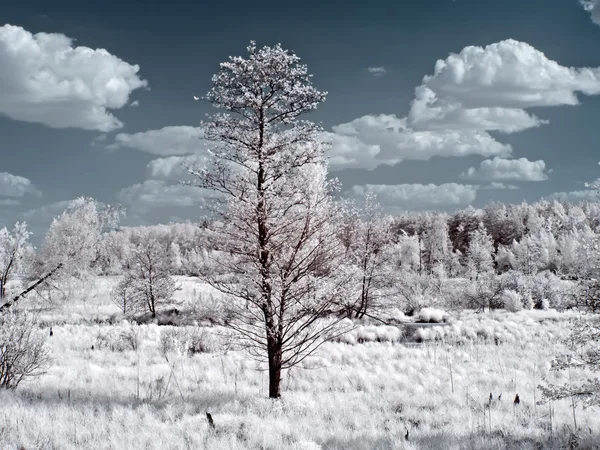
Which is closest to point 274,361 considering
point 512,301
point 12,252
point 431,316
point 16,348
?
point 16,348

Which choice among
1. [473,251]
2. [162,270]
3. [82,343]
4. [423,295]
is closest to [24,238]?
[82,343]

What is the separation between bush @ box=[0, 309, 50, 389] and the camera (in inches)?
425

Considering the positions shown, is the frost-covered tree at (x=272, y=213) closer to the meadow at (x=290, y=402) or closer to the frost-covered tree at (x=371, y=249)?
the meadow at (x=290, y=402)

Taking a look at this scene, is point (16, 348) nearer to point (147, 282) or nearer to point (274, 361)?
point (274, 361)

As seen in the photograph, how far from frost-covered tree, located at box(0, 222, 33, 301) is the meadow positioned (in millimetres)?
3717

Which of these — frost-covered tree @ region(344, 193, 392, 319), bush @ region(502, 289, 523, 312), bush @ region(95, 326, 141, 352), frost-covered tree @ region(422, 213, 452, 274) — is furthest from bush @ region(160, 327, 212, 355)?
frost-covered tree @ region(422, 213, 452, 274)

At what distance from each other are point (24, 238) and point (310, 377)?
1529 centimetres

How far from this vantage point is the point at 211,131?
1082 cm

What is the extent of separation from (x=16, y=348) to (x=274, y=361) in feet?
19.3

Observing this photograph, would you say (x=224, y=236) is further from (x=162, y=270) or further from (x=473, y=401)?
(x=162, y=270)

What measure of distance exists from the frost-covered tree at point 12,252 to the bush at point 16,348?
37.3ft

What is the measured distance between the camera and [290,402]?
10695mm

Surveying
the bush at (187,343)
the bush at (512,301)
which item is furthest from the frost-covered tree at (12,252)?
the bush at (512,301)

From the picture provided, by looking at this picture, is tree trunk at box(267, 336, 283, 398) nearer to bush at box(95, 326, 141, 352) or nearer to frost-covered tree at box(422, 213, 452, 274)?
bush at box(95, 326, 141, 352)
